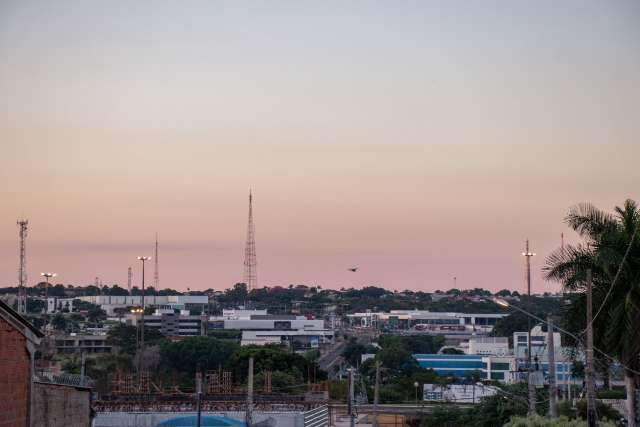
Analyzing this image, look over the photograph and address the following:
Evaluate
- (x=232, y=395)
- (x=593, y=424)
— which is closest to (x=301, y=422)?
(x=232, y=395)

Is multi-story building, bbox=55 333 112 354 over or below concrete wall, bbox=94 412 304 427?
over

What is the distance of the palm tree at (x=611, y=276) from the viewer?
3247 centimetres

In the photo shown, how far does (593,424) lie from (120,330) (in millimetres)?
132853

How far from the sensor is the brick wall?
72.9ft

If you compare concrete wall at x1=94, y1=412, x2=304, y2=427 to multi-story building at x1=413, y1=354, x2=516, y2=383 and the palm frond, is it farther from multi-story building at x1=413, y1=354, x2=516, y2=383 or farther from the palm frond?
multi-story building at x1=413, y1=354, x2=516, y2=383

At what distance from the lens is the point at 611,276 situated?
3325 centimetres

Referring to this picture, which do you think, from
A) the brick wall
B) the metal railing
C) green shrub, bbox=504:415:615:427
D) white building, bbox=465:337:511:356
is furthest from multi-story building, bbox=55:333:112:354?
the brick wall

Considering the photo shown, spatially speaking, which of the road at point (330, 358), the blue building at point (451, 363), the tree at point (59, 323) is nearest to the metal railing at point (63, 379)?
the road at point (330, 358)

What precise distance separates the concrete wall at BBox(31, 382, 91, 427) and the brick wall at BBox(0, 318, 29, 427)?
1.87m

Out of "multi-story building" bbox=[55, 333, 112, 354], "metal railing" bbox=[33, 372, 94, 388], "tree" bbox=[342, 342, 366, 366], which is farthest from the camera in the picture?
"tree" bbox=[342, 342, 366, 366]

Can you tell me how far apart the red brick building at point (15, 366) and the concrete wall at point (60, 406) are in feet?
5.69

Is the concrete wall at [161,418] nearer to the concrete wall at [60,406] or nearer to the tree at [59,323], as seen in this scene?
the concrete wall at [60,406]

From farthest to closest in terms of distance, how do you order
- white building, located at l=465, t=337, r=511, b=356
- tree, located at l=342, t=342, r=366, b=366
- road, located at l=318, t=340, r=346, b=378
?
white building, located at l=465, t=337, r=511, b=356, tree, located at l=342, t=342, r=366, b=366, road, located at l=318, t=340, r=346, b=378

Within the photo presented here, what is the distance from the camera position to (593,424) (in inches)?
1043
